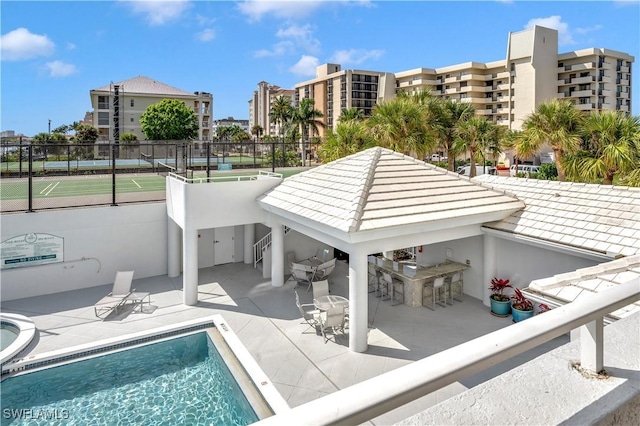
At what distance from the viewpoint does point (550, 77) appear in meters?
68.6

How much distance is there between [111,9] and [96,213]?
9.22 metres

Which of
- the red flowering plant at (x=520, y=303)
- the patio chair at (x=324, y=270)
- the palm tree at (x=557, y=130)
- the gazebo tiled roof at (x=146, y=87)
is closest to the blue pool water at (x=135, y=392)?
the patio chair at (x=324, y=270)

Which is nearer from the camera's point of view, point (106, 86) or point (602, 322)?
point (602, 322)

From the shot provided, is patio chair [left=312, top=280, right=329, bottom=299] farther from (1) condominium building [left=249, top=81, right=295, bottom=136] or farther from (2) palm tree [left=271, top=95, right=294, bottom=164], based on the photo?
(1) condominium building [left=249, top=81, right=295, bottom=136]

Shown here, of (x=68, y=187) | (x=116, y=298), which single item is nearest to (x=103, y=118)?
(x=68, y=187)

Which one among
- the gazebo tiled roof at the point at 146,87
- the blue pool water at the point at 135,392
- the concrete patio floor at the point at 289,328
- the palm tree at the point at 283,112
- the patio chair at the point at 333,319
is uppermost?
the gazebo tiled roof at the point at 146,87

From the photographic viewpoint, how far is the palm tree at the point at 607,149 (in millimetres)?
16969

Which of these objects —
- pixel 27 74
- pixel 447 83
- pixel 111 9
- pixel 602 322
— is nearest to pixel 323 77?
pixel 447 83

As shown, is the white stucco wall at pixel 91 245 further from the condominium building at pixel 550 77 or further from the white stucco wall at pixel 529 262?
the condominium building at pixel 550 77

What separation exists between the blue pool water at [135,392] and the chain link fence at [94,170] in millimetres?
7934

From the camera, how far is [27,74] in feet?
92.1

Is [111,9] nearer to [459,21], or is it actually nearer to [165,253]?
[165,253]

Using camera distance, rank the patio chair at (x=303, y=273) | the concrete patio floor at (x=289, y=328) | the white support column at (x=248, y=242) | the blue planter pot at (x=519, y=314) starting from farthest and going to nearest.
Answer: the white support column at (x=248, y=242) → the patio chair at (x=303, y=273) → the blue planter pot at (x=519, y=314) → the concrete patio floor at (x=289, y=328)

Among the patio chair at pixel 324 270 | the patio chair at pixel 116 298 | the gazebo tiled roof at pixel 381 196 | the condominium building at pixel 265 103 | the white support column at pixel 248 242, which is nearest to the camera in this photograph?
the gazebo tiled roof at pixel 381 196
